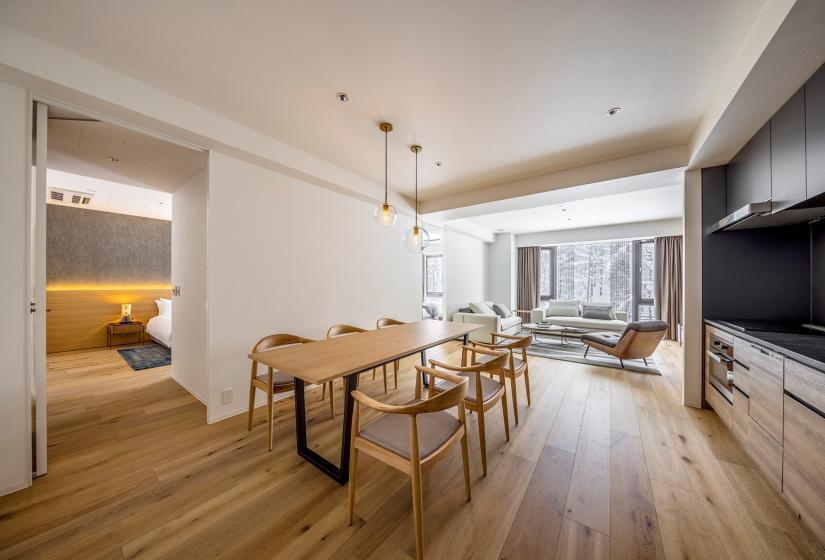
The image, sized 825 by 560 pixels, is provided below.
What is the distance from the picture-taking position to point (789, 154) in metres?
1.79

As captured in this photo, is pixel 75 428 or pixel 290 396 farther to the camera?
pixel 290 396

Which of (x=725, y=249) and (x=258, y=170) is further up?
(x=258, y=170)

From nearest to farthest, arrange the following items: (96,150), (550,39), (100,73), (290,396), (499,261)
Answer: (550,39)
(100,73)
(96,150)
(290,396)
(499,261)

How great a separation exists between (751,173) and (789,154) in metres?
0.57

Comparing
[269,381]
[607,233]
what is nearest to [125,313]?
[269,381]

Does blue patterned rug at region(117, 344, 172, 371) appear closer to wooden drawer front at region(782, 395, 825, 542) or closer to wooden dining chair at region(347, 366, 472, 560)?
wooden dining chair at region(347, 366, 472, 560)

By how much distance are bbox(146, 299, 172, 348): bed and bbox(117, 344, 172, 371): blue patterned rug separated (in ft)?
0.44

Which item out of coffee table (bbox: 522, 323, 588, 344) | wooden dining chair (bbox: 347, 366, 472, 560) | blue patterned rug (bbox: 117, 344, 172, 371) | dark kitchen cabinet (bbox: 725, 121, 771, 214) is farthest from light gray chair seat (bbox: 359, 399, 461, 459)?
coffee table (bbox: 522, 323, 588, 344)

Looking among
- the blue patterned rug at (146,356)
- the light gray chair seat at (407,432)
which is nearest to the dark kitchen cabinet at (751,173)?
the light gray chair seat at (407,432)

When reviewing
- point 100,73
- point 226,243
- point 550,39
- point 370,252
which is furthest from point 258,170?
point 550,39

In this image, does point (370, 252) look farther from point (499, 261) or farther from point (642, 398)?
point (499, 261)

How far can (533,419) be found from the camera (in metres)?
2.57

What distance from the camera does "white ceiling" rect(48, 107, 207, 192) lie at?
7.22 ft

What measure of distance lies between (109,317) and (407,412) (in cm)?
686
